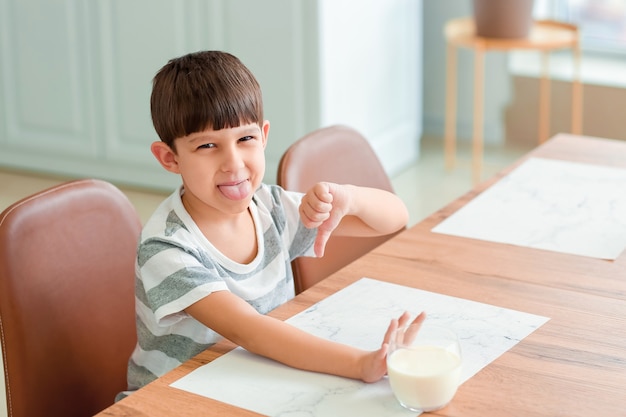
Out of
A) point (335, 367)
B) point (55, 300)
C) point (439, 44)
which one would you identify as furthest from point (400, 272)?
point (439, 44)

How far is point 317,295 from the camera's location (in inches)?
59.9

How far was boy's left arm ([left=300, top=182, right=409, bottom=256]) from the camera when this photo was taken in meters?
1.51

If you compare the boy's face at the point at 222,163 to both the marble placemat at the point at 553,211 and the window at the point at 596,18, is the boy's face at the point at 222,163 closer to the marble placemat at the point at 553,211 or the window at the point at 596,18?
the marble placemat at the point at 553,211

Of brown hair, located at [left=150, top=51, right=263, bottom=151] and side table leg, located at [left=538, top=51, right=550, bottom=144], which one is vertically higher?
brown hair, located at [left=150, top=51, right=263, bottom=151]

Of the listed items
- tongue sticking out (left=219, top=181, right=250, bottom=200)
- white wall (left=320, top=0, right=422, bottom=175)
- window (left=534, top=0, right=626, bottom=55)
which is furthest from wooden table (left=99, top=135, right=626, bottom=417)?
window (left=534, top=0, right=626, bottom=55)

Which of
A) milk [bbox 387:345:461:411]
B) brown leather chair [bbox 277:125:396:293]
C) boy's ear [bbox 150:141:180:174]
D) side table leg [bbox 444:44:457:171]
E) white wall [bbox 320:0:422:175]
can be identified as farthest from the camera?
side table leg [bbox 444:44:457:171]

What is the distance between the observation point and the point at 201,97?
142 cm

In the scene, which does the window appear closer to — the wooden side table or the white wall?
the wooden side table

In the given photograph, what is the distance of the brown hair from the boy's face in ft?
0.04

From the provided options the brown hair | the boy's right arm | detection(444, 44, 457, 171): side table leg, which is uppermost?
the brown hair

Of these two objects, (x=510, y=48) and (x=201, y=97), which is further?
(x=510, y=48)

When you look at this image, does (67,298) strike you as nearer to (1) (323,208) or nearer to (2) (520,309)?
(1) (323,208)

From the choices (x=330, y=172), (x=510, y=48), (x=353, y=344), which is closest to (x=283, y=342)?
(x=353, y=344)

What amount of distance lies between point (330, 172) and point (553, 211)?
1.37 ft
